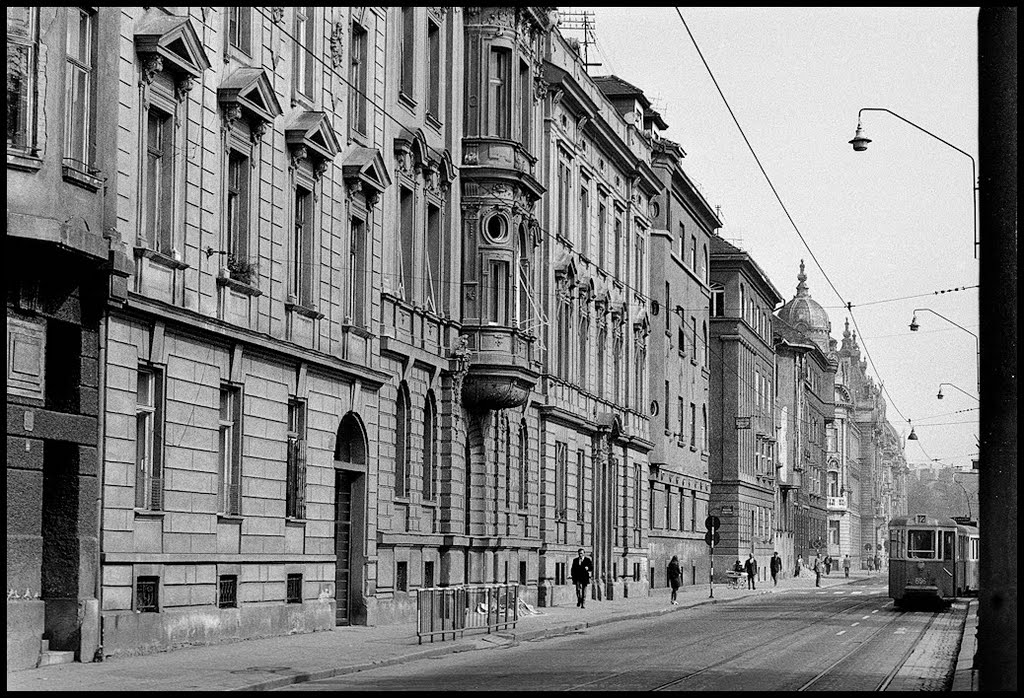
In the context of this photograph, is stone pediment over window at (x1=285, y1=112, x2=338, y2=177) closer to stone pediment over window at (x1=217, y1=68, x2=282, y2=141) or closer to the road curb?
stone pediment over window at (x1=217, y1=68, x2=282, y2=141)

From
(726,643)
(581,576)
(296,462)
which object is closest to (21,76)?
(296,462)

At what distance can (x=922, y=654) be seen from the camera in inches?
1189

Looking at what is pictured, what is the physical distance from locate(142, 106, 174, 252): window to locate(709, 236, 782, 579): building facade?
64.3m

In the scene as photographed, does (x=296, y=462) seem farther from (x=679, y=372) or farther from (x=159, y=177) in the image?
(x=679, y=372)

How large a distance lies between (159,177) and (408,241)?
12700mm

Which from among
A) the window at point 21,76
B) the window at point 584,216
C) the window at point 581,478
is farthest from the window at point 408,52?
the window at point 581,478

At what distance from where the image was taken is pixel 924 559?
50.8m

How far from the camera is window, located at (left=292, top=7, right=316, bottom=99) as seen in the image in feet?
102

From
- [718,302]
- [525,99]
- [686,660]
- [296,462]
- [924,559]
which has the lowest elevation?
[686,660]

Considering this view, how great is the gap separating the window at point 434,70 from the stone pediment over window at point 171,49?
44.0 ft

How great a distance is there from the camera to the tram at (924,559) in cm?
5069

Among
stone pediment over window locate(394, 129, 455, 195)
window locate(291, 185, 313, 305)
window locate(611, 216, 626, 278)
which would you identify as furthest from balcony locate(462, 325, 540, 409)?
window locate(611, 216, 626, 278)

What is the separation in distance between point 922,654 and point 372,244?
13.7 m

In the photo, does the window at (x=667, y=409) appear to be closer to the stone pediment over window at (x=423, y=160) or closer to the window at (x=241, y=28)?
the stone pediment over window at (x=423, y=160)
